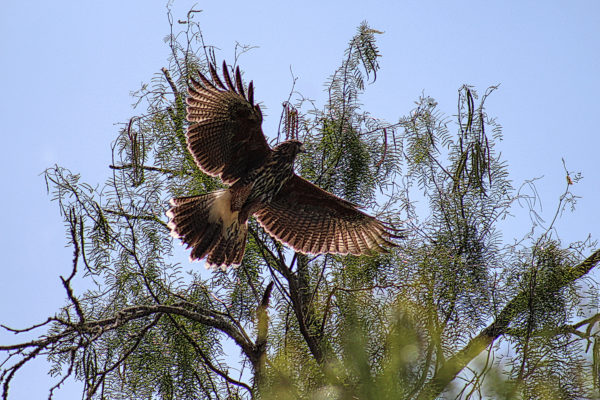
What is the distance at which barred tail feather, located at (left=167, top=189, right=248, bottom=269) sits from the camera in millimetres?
4797

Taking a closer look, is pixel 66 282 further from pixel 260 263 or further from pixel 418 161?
pixel 418 161

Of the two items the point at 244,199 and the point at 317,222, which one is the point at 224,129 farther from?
the point at 317,222

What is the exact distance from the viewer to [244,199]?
526 centimetres

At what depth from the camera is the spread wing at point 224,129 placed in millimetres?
4723

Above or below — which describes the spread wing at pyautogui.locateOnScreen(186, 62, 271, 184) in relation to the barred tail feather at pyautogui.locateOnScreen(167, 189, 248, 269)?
above

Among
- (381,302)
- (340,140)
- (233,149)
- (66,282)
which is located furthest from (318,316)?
(66,282)

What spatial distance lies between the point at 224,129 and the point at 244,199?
1.93ft

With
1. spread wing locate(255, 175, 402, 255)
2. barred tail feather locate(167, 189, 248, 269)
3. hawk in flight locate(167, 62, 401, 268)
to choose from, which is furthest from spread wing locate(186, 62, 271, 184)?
spread wing locate(255, 175, 402, 255)

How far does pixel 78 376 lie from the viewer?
4.23m

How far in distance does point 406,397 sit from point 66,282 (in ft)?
4.62

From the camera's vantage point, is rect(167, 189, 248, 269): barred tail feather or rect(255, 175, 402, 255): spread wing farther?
rect(255, 175, 402, 255): spread wing

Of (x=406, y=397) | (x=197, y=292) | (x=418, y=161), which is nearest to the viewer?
(x=406, y=397)

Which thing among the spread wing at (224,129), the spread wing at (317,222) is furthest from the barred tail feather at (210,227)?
the spread wing at (317,222)

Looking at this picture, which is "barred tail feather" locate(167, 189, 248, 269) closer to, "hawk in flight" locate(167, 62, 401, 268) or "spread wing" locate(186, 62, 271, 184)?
"hawk in flight" locate(167, 62, 401, 268)
